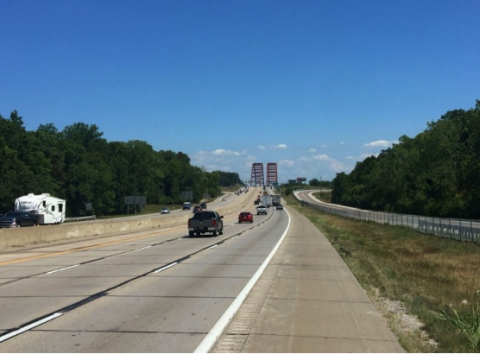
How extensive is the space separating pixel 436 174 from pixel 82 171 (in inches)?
3012

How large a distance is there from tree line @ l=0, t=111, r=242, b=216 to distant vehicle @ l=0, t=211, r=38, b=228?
4885 centimetres

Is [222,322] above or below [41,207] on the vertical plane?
below

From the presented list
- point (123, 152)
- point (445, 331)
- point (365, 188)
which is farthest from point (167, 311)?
point (123, 152)

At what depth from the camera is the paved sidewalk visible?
6727 millimetres

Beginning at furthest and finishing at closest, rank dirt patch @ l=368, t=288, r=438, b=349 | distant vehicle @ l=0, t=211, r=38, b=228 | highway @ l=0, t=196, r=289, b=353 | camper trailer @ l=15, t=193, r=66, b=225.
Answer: camper trailer @ l=15, t=193, r=66, b=225 → distant vehicle @ l=0, t=211, r=38, b=228 → dirt patch @ l=368, t=288, r=438, b=349 → highway @ l=0, t=196, r=289, b=353

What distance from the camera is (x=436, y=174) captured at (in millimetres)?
87875

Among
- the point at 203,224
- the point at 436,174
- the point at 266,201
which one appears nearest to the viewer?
the point at 203,224

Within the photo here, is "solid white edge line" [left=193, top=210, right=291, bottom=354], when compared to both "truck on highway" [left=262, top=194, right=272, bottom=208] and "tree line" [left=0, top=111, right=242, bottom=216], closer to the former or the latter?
"tree line" [left=0, top=111, right=242, bottom=216]

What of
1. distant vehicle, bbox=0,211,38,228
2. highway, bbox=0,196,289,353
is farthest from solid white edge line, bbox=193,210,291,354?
distant vehicle, bbox=0,211,38,228

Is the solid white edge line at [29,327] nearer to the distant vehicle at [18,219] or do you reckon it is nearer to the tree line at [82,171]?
the distant vehicle at [18,219]

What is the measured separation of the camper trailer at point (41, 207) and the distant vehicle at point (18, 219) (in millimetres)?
603

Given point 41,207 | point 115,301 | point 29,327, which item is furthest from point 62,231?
point 29,327

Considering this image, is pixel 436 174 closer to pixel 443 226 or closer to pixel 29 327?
pixel 443 226

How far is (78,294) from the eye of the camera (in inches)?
426
